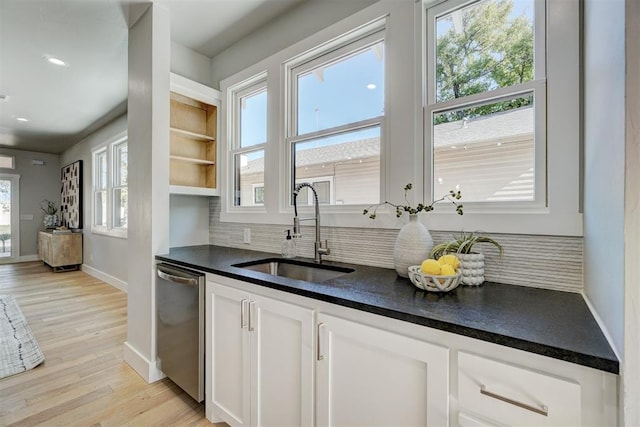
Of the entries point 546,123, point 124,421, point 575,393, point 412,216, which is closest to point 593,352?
point 575,393

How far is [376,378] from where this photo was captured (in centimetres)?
103

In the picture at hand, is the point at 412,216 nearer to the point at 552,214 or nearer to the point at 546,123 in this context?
the point at 552,214

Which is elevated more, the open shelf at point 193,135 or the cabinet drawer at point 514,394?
the open shelf at point 193,135

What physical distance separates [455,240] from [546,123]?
63cm

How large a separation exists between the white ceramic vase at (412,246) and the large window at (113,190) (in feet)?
14.2

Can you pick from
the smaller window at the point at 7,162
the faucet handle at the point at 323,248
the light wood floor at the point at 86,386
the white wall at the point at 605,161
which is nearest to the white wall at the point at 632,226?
the white wall at the point at 605,161

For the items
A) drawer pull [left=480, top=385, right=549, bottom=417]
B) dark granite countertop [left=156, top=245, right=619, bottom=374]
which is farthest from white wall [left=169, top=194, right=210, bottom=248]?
drawer pull [left=480, top=385, right=549, bottom=417]

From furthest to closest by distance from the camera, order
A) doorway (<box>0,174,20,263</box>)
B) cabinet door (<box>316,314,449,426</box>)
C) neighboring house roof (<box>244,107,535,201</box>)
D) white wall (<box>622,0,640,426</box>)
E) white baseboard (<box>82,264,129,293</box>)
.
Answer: doorway (<box>0,174,20,263</box>)
white baseboard (<box>82,264,129,293</box>)
neighboring house roof (<box>244,107,535,201</box>)
cabinet door (<box>316,314,449,426</box>)
white wall (<box>622,0,640,426</box>)

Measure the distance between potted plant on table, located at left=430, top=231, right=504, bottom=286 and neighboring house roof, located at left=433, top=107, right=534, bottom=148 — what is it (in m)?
0.48

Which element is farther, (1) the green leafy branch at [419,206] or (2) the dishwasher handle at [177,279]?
(2) the dishwasher handle at [177,279]

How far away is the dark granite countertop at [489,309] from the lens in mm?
725

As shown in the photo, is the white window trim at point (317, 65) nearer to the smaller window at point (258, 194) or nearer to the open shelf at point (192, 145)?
the smaller window at point (258, 194)

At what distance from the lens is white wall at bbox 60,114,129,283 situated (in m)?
4.58

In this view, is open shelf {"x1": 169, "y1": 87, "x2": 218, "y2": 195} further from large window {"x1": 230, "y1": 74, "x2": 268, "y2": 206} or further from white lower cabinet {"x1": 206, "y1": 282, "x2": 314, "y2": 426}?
white lower cabinet {"x1": 206, "y1": 282, "x2": 314, "y2": 426}
